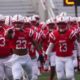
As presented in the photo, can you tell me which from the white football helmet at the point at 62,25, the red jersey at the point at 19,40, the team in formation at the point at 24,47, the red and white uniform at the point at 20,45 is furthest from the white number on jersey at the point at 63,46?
the red jersey at the point at 19,40

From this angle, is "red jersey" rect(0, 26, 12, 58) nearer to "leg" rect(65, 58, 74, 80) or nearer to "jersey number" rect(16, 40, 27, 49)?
"jersey number" rect(16, 40, 27, 49)

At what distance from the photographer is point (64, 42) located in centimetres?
1413

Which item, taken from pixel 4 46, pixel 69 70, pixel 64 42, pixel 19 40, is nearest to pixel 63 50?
pixel 64 42

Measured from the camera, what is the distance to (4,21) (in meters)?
14.4

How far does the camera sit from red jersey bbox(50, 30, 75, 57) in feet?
46.2

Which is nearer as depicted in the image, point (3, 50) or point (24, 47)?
point (24, 47)

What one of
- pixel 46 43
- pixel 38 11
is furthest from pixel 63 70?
pixel 38 11

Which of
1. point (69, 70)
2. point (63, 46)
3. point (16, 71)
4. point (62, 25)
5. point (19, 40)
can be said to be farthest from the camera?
point (63, 46)

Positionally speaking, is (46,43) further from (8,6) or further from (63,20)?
(8,6)

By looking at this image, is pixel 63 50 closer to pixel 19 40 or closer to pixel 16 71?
pixel 19 40

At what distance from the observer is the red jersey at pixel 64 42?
555 inches

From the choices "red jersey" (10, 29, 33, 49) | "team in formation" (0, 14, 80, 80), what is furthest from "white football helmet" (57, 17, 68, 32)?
"red jersey" (10, 29, 33, 49)

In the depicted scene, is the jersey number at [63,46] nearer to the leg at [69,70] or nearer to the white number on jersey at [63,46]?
the white number on jersey at [63,46]

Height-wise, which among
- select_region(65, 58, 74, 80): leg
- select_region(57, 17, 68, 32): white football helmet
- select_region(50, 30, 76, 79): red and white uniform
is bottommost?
select_region(65, 58, 74, 80): leg
